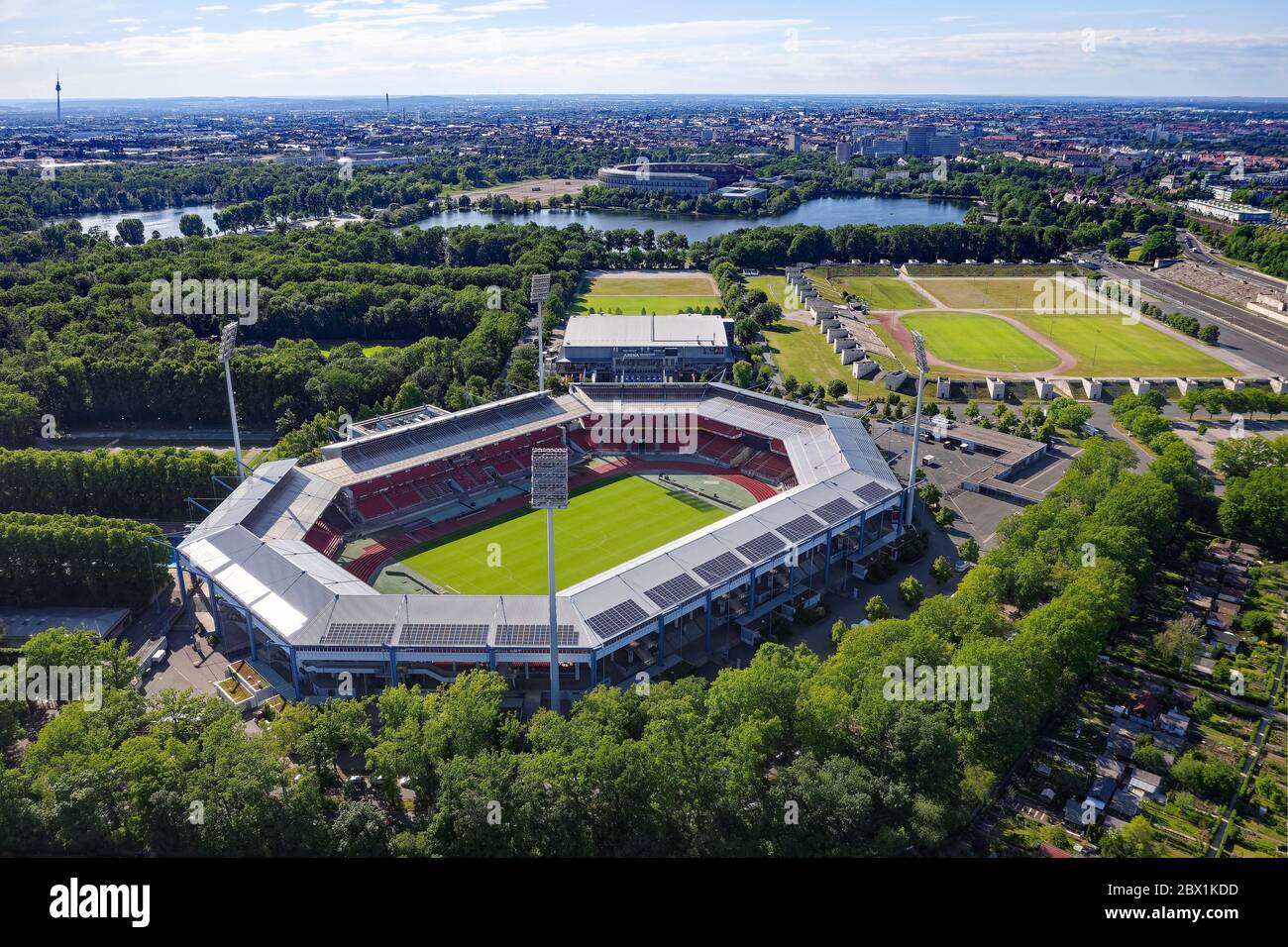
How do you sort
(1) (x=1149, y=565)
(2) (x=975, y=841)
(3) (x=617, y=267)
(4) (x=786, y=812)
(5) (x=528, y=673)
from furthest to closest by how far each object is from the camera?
(3) (x=617, y=267) → (1) (x=1149, y=565) → (5) (x=528, y=673) → (2) (x=975, y=841) → (4) (x=786, y=812)

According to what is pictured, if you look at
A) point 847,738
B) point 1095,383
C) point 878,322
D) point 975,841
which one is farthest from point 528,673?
point 878,322

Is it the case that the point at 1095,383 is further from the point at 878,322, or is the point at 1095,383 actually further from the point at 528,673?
the point at 528,673

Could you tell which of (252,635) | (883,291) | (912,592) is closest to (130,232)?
(883,291)

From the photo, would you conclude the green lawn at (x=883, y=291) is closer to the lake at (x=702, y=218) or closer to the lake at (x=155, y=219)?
the lake at (x=702, y=218)

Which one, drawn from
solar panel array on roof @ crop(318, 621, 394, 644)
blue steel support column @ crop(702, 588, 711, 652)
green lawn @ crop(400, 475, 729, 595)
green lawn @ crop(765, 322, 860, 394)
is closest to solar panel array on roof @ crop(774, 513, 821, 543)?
blue steel support column @ crop(702, 588, 711, 652)

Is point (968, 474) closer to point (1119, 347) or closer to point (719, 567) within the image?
point (719, 567)

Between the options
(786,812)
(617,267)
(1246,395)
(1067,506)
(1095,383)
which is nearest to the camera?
(786,812)
